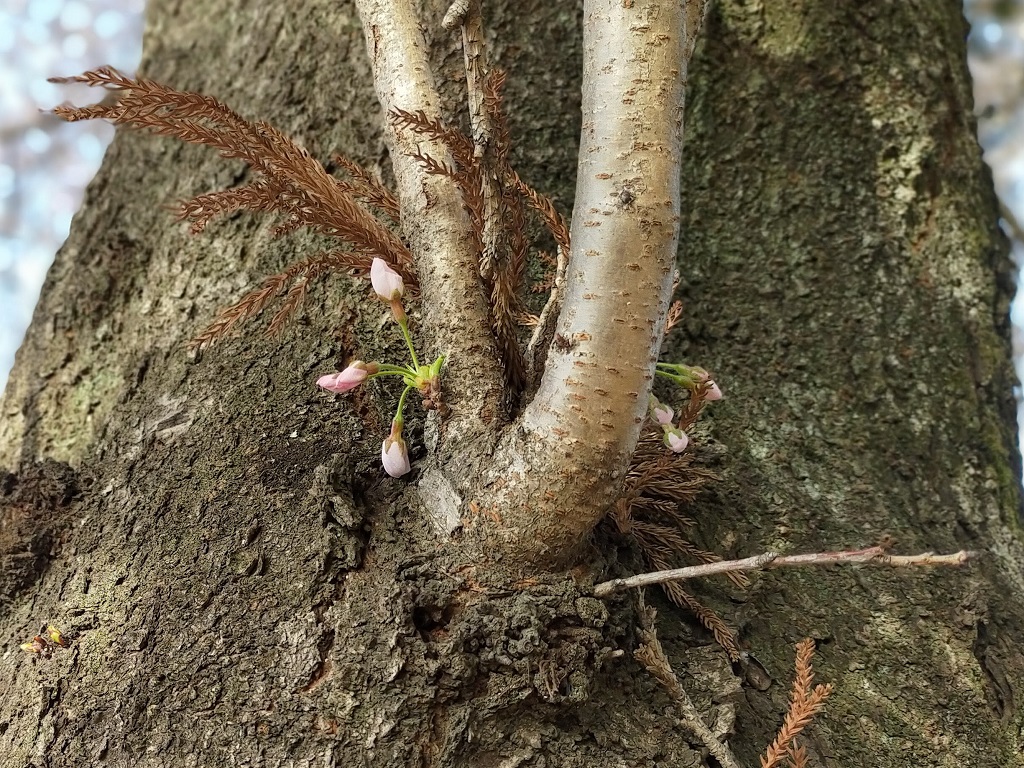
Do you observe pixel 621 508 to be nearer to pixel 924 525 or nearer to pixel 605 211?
pixel 605 211

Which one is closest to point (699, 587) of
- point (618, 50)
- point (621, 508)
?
point (621, 508)

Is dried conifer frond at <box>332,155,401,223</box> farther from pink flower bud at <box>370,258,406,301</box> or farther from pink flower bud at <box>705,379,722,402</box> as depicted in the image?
pink flower bud at <box>705,379,722,402</box>

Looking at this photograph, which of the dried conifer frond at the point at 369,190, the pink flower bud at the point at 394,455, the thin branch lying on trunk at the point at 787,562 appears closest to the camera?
the thin branch lying on trunk at the point at 787,562

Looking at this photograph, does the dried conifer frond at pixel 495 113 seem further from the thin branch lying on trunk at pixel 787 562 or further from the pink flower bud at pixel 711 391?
the thin branch lying on trunk at pixel 787 562

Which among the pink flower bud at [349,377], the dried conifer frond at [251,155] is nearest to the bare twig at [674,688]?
the pink flower bud at [349,377]

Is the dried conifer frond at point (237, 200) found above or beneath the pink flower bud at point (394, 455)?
above

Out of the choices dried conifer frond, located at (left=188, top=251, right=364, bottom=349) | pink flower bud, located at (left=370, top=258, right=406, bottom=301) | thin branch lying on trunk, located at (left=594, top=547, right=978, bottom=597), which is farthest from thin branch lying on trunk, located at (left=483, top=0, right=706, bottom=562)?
dried conifer frond, located at (left=188, top=251, right=364, bottom=349)
